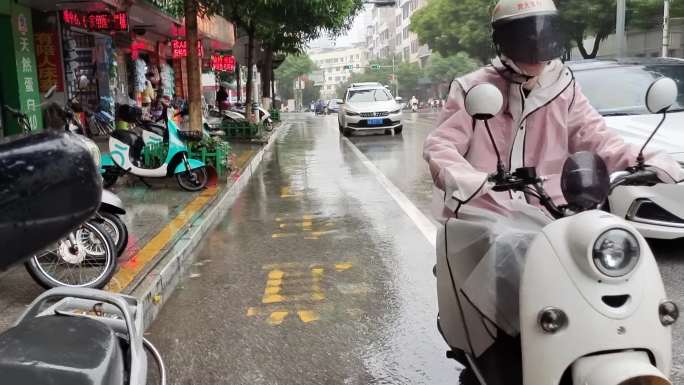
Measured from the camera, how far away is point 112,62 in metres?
16.5

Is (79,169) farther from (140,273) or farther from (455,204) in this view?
(140,273)

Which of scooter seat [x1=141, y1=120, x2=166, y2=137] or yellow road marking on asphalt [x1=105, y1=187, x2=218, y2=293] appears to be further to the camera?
scooter seat [x1=141, y1=120, x2=166, y2=137]

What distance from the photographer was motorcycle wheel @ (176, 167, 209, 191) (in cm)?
947

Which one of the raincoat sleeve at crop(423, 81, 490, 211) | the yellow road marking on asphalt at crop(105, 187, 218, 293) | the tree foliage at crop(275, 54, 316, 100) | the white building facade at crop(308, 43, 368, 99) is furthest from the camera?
the white building facade at crop(308, 43, 368, 99)

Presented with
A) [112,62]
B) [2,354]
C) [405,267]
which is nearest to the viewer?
[2,354]

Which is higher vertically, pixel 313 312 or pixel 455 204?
pixel 455 204

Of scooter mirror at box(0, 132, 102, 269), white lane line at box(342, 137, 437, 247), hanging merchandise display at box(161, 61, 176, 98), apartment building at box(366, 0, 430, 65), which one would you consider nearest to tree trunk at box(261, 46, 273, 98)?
hanging merchandise display at box(161, 61, 176, 98)

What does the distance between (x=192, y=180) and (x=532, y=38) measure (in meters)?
7.51

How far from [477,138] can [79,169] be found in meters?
1.81

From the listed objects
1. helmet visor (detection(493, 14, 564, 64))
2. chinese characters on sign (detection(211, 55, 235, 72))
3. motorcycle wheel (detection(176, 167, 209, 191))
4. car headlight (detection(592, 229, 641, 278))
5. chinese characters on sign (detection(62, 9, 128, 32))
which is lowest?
motorcycle wheel (detection(176, 167, 209, 191))

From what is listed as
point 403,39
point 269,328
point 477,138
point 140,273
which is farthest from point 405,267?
point 403,39

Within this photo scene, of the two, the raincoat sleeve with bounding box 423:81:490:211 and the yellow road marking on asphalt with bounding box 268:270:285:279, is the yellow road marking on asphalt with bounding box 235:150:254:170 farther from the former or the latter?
the raincoat sleeve with bounding box 423:81:490:211

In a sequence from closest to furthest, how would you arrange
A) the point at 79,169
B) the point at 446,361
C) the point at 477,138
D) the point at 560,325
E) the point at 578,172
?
the point at 79,169
the point at 560,325
the point at 578,172
the point at 477,138
the point at 446,361

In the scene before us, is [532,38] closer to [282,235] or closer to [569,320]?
[569,320]
